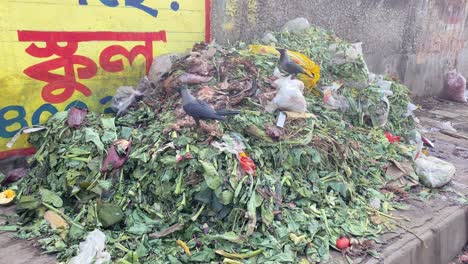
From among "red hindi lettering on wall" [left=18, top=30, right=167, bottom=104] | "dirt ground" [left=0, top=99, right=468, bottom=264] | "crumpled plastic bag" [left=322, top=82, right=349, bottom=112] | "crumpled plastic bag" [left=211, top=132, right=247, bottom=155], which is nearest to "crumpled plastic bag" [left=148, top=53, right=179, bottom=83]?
"red hindi lettering on wall" [left=18, top=30, right=167, bottom=104]

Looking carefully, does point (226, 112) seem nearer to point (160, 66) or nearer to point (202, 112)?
point (202, 112)

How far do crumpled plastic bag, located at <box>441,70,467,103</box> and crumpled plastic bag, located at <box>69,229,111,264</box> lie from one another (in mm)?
8709

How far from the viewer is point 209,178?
2.68 m

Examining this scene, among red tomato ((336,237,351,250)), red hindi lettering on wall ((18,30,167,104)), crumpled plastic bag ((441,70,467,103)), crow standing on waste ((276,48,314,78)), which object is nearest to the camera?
red tomato ((336,237,351,250))

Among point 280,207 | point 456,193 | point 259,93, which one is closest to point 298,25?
point 259,93

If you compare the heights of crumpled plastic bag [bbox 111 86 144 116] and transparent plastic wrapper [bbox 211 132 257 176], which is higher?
crumpled plastic bag [bbox 111 86 144 116]

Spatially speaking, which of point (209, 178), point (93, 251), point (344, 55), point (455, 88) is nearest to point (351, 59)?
point (344, 55)

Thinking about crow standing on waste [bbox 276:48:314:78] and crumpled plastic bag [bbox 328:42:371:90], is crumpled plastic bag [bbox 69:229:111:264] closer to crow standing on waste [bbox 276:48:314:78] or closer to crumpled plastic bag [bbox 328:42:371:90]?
crow standing on waste [bbox 276:48:314:78]

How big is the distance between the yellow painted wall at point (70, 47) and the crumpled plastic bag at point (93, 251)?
1475mm

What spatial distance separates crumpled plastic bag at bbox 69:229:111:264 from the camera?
96.8 inches

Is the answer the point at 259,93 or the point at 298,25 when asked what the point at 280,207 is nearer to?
the point at 259,93

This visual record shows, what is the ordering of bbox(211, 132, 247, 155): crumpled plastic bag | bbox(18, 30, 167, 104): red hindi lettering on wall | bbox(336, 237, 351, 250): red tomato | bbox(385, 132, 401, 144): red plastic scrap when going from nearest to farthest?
bbox(336, 237, 351, 250): red tomato < bbox(211, 132, 247, 155): crumpled plastic bag < bbox(18, 30, 167, 104): red hindi lettering on wall < bbox(385, 132, 401, 144): red plastic scrap

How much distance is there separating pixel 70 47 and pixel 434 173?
3.62 metres

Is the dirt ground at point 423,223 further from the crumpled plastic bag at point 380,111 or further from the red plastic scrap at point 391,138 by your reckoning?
the crumpled plastic bag at point 380,111
